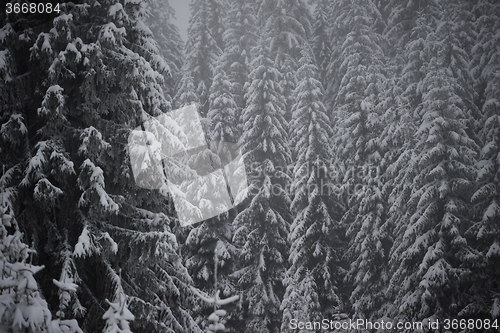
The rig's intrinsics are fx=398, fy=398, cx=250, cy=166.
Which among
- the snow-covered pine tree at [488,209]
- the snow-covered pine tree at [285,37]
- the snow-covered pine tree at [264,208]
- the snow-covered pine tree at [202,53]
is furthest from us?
the snow-covered pine tree at [285,37]

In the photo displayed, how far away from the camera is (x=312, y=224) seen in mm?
19578

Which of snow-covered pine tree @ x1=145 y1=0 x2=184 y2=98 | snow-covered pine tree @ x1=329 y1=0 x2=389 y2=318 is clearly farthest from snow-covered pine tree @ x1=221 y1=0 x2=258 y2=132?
snow-covered pine tree @ x1=329 y1=0 x2=389 y2=318

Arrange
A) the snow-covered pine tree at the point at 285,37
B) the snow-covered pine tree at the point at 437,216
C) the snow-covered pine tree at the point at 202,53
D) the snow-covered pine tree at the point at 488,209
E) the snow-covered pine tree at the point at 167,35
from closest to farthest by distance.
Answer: the snow-covered pine tree at the point at 488,209
the snow-covered pine tree at the point at 437,216
the snow-covered pine tree at the point at 202,53
the snow-covered pine tree at the point at 285,37
the snow-covered pine tree at the point at 167,35

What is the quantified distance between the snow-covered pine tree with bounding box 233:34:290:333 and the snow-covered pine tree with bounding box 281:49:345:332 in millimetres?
763

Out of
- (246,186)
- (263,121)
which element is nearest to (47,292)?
(246,186)

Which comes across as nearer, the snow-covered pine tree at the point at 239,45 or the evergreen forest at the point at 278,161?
the evergreen forest at the point at 278,161

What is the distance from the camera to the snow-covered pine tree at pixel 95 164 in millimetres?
8039

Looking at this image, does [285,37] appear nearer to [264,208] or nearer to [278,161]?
[278,161]

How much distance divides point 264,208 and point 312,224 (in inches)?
98.3

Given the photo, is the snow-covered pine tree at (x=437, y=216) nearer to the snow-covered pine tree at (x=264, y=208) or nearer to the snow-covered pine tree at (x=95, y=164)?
the snow-covered pine tree at (x=264, y=208)

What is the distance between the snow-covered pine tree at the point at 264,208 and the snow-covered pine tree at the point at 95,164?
9.52 m

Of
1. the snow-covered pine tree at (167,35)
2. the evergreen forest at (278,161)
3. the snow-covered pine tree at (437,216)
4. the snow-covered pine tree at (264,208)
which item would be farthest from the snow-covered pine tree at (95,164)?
the snow-covered pine tree at (167,35)

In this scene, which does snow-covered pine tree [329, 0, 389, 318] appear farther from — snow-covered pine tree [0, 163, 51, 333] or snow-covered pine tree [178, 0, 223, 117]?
snow-covered pine tree [0, 163, 51, 333]

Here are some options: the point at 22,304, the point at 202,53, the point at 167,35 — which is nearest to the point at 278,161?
the point at 202,53
